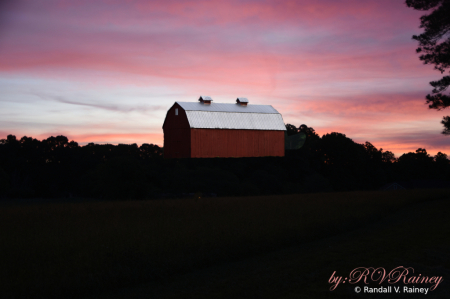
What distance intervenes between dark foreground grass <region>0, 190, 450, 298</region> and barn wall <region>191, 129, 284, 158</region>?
278 centimetres

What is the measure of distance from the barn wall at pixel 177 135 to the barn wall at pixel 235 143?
1.07 ft

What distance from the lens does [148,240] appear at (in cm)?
1251

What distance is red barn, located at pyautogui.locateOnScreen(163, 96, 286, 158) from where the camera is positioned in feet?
60.7

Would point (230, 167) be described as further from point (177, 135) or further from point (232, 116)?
point (177, 135)

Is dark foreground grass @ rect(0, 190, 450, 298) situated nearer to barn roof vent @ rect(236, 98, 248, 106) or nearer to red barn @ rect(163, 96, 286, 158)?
red barn @ rect(163, 96, 286, 158)

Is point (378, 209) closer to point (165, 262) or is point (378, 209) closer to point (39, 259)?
point (165, 262)

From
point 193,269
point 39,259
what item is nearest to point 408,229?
point 193,269

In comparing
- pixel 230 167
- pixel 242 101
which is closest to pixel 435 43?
pixel 242 101

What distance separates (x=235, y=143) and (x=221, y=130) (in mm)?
984

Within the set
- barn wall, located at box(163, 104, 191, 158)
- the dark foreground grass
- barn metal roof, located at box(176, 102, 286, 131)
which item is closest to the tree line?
barn metal roof, located at box(176, 102, 286, 131)

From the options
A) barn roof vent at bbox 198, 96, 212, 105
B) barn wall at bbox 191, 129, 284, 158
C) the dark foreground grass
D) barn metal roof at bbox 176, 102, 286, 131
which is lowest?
the dark foreground grass

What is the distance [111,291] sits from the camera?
9859 mm

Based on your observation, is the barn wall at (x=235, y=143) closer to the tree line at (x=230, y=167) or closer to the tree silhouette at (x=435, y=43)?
the tree silhouette at (x=435, y=43)

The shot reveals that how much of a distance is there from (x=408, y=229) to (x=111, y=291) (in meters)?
11.8
